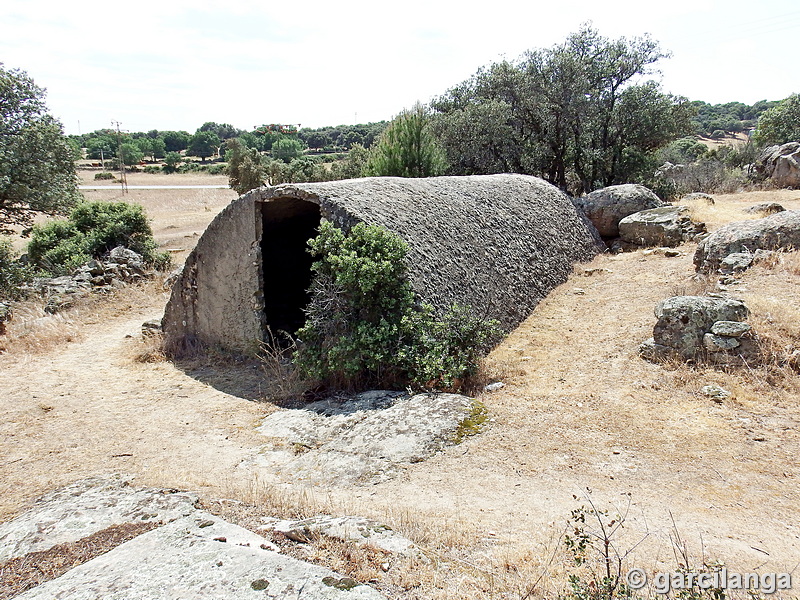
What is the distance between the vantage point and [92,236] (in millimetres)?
15695

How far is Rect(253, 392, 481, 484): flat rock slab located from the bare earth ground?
216 millimetres

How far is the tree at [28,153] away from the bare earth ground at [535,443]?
625 cm

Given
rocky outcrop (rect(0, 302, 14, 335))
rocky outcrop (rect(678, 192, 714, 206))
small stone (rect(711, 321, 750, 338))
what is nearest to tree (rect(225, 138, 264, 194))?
rocky outcrop (rect(0, 302, 14, 335))

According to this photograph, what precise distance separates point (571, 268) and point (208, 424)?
8.36 m

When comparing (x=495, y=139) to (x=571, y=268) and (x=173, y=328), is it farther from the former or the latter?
(x=173, y=328)

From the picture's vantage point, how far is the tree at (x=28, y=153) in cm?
1302

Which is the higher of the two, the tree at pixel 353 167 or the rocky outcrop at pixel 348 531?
the tree at pixel 353 167

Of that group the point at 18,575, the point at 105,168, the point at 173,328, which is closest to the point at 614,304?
the point at 173,328

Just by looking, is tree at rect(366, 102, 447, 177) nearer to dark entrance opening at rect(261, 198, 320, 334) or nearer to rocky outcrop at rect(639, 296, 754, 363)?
dark entrance opening at rect(261, 198, 320, 334)

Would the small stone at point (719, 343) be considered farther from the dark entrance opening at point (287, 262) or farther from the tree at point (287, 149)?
the tree at point (287, 149)

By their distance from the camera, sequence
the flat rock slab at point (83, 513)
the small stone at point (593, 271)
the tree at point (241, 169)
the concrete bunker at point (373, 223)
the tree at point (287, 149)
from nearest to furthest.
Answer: the flat rock slab at point (83, 513) → the concrete bunker at point (373, 223) → the small stone at point (593, 271) → the tree at point (241, 169) → the tree at point (287, 149)

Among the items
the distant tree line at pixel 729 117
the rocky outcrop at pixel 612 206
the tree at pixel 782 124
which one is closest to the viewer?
the rocky outcrop at pixel 612 206

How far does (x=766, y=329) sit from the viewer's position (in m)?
6.51

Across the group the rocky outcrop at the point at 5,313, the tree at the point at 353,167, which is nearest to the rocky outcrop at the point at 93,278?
the rocky outcrop at the point at 5,313
